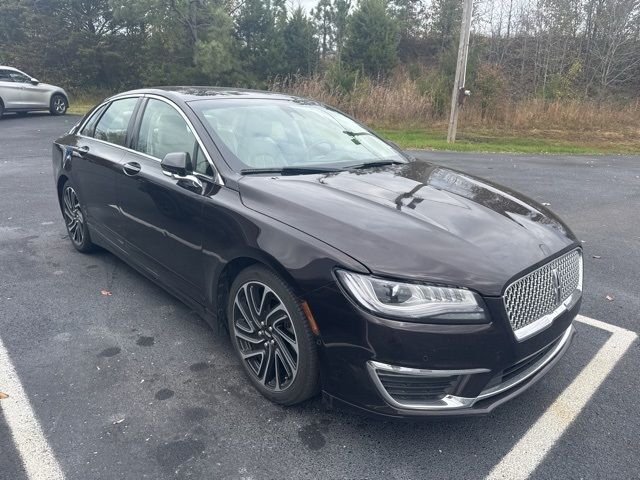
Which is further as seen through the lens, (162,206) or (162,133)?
(162,133)

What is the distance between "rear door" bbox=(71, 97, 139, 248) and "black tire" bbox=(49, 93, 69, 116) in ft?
54.9

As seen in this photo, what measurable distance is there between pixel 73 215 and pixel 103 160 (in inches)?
44.9

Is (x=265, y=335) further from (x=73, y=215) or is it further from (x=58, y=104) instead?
(x=58, y=104)

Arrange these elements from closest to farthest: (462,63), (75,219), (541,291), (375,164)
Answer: (541,291) < (375,164) < (75,219) < (462,63)

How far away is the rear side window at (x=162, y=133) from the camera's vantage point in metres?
3.48

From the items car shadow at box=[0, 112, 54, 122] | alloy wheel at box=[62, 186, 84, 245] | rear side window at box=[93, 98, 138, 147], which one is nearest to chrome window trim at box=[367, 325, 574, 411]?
rear side window at box=[93, 98, 138, 147]

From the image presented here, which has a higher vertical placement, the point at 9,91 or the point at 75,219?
the point at 9,91

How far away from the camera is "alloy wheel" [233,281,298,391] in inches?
104

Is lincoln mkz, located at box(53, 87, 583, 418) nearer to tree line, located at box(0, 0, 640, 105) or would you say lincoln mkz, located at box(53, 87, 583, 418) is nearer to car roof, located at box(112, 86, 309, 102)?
car roof, located at box(112, 86, 309, 102)

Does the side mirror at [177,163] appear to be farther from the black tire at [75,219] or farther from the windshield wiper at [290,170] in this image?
the black tire at [75,219]

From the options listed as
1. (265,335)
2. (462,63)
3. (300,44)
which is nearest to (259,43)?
(300,44)

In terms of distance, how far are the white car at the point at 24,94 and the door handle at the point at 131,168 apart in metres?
16.9

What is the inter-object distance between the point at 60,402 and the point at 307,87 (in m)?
17.5

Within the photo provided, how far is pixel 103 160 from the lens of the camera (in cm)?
432
